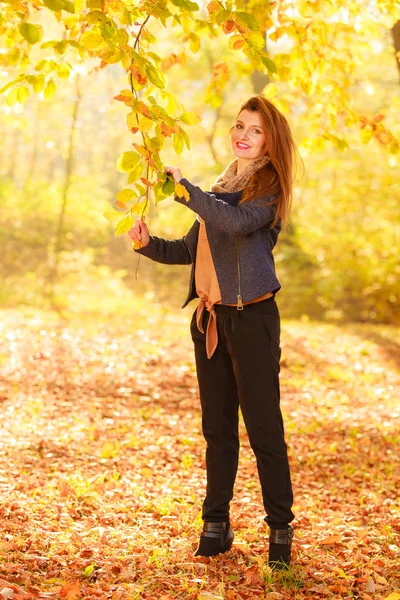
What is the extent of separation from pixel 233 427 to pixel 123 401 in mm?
3325

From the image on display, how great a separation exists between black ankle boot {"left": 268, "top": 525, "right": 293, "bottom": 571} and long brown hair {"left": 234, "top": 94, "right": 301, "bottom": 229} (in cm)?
144

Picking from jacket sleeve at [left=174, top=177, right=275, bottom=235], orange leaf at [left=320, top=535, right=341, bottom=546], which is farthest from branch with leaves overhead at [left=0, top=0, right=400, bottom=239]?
orange leaf at [left=320, top=535, right=341, bottom=546]

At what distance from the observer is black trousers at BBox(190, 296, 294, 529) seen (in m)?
3.05

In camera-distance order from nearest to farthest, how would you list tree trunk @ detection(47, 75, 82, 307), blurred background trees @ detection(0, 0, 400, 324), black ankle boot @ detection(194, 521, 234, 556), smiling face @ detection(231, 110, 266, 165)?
smiling face @ detection(231, 110, 266, 165) → black ankle boot @ detection(194, 521, 234, 556) → blurred background trees @ detection(0, 0, 400, 324) → tree trunk @ detection(47, 75, 82, 307)

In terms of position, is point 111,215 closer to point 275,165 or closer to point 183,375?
point 275,165

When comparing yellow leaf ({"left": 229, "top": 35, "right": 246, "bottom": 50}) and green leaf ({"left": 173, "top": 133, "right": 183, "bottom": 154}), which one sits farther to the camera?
yellow leaf ({"left": 229, "top": 35, "right": 246, "bottom": 50})

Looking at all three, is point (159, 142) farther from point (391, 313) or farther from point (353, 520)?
point (391, 313)

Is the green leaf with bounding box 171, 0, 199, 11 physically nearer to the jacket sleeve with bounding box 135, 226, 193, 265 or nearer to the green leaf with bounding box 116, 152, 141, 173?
the green leaf with bounding box 116, 152, 141, 173

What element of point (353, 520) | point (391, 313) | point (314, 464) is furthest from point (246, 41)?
point (391, 313)

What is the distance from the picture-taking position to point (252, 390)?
3.07 meters

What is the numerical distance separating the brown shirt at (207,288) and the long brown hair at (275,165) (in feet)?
1.06

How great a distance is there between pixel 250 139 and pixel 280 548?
1.91m

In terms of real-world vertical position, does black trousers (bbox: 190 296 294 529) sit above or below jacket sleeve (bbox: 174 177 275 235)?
below

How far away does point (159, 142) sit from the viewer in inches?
106
